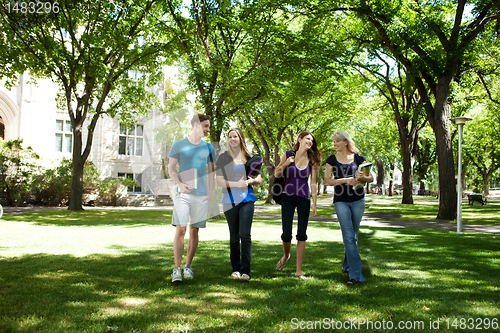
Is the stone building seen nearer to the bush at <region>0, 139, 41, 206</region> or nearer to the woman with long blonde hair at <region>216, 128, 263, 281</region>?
the bush at <region>0, 139, 41, 206</region>

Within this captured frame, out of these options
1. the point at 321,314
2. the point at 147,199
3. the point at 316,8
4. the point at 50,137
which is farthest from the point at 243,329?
the point at 50,137

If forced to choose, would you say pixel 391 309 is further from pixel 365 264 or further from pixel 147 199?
pixel 147 199

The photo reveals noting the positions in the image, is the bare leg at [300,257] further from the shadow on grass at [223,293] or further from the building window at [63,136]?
the building window at [63,136]

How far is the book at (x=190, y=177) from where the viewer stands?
16.3ft

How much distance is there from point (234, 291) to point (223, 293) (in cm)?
16

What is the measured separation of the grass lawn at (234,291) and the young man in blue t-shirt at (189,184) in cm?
64

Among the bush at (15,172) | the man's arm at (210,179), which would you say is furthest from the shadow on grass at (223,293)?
the bush at (15,172)

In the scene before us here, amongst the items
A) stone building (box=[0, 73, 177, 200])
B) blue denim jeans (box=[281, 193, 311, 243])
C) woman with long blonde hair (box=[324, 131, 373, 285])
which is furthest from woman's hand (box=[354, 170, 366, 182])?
stone building (box=[0, 73, 177, 200])

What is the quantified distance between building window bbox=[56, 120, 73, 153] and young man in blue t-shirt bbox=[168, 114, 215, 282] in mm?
28388

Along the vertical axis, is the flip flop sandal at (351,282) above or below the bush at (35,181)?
below

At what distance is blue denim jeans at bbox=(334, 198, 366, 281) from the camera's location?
5.10 meters

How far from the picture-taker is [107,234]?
400 inches

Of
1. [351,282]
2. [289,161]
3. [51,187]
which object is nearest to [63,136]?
[51,187]

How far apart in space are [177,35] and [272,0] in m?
4.24
